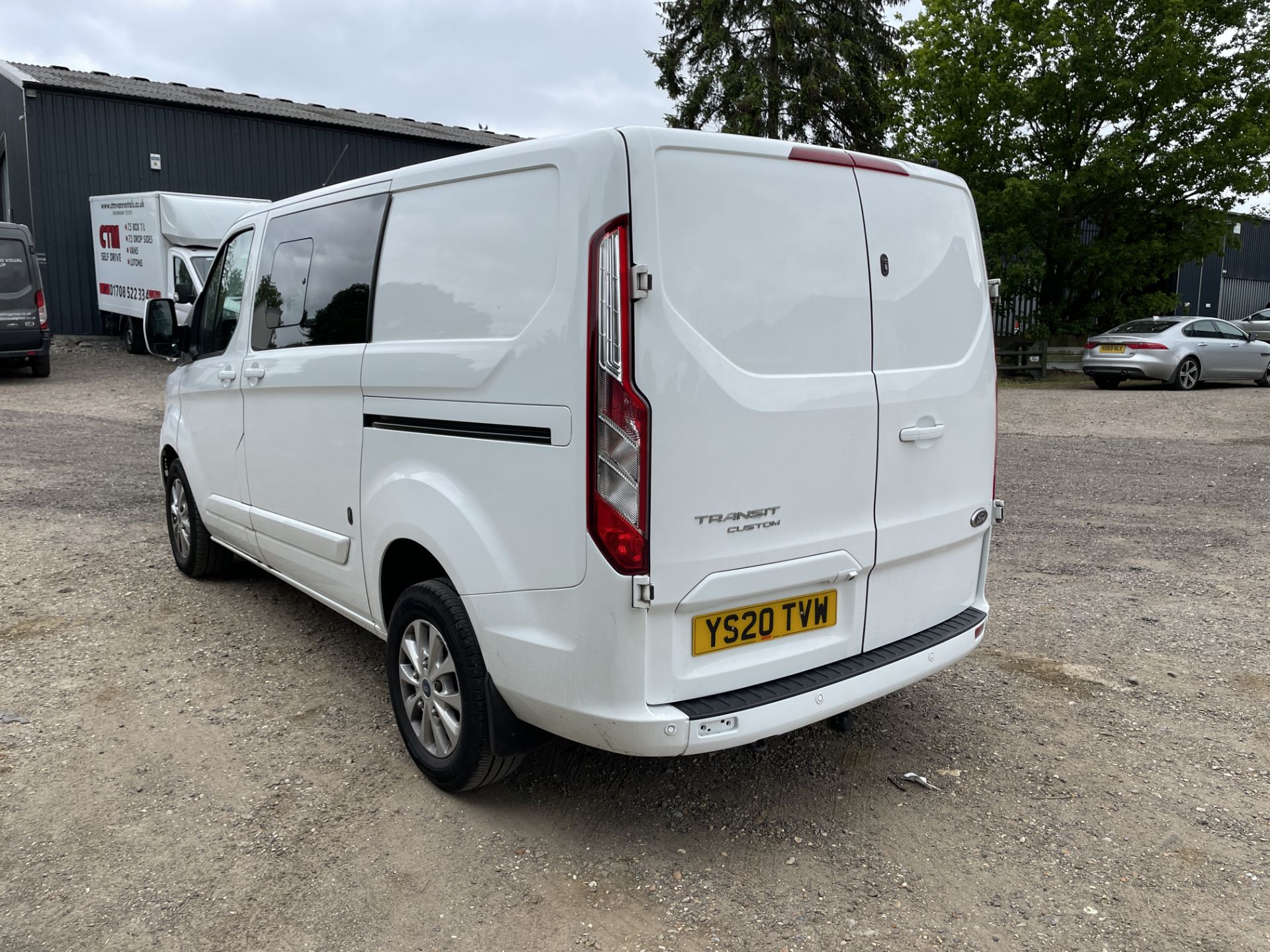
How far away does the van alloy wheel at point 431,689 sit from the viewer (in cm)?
329

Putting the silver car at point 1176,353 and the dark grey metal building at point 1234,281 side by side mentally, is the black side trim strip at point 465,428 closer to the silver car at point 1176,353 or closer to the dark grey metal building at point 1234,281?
the silver car at point 1176,353

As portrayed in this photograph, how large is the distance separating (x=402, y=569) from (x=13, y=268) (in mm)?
15831

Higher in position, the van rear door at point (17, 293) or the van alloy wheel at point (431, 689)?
the van rear door at point (17, 293)

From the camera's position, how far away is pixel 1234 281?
123 ft

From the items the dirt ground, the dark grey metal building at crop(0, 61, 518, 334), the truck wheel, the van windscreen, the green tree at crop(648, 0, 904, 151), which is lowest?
the dirt ground

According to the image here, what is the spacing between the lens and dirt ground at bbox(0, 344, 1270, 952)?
8.98 feet

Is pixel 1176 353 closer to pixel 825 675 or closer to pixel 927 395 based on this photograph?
pixel 927 395

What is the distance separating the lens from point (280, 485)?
4.34m

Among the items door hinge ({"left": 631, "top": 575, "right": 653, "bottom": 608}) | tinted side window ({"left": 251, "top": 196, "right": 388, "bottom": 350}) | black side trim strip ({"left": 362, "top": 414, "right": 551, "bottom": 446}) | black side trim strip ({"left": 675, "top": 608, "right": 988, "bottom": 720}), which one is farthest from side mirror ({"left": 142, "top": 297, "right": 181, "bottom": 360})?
black side trim strip ({"left": 675, "top": 608, "right": 988, "bottom": 720})

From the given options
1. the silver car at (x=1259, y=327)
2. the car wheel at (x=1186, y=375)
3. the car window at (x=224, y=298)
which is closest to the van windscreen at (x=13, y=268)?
the car window at (x=224, y=298)

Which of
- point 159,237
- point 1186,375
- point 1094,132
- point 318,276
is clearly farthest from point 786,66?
point 318,276

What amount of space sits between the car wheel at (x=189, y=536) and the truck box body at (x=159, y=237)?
11968 millimetres

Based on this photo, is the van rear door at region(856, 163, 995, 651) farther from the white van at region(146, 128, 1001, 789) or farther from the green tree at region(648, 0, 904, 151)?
the green tree at region(648, 0, 904, 151)

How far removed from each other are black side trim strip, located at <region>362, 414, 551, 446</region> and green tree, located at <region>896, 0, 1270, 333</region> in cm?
1982
